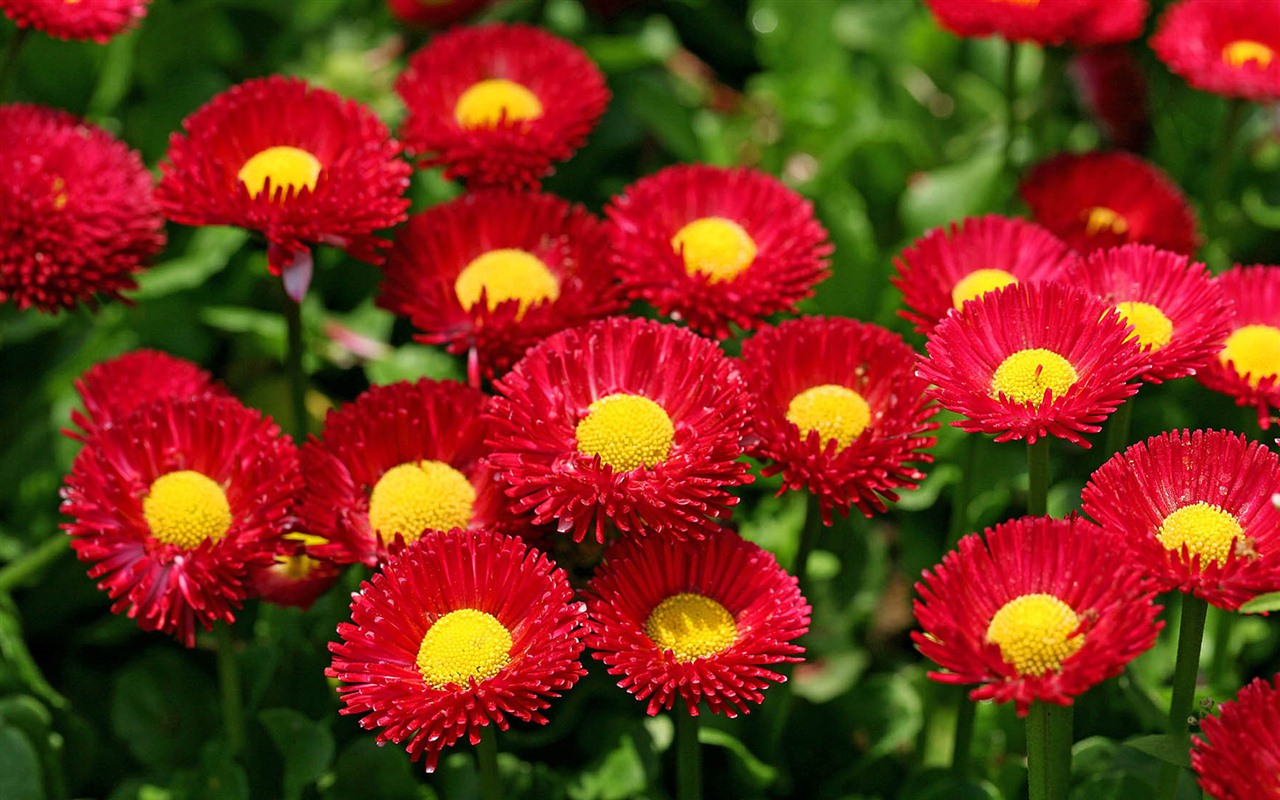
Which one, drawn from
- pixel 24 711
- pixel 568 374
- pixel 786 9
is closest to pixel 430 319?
pixel 568 374

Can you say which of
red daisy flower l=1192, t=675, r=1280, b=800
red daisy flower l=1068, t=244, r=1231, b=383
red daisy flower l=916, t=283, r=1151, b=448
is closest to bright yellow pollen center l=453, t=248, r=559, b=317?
red daisy flower l=916, t=283, r=1151, b=448

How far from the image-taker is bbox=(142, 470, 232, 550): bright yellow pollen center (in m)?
1.54

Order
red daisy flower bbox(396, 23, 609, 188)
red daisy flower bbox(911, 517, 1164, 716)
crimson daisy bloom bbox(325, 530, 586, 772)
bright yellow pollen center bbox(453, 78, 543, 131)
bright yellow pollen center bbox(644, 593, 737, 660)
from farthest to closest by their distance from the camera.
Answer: bright yellow pollen center bbox(453, 78, 543, 131) < red daisy flower bbox(396, 23, 609, 188) < bright yellow pollen center bbox(644, 593, 737, 660) < crimson daisy bloom bbox(325, 530, 586, 772) < red daisy flower bbox(911, 517, 1164, 716)

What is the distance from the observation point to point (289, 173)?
1.76 m

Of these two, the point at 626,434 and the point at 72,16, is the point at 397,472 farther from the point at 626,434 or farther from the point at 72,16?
the point at 72,16

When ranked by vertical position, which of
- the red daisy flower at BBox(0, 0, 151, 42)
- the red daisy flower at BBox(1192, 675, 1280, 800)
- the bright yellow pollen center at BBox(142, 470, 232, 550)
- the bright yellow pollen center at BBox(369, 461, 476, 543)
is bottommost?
the red daisy flower at BBox(1192, 675, 1280, 800)

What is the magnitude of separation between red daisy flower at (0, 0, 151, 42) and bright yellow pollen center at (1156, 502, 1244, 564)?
152 cm

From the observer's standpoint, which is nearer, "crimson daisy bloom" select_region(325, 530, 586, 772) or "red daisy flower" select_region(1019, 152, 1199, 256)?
"crimson daisy bloom" select_region(325, 530, 586, 772)

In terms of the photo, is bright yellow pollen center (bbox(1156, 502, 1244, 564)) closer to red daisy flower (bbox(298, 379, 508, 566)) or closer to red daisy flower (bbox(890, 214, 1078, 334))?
red daisy flower (bbox(890, 214, 1078, 334))

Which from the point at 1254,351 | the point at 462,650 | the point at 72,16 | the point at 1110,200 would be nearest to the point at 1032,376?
the point at 1254,351

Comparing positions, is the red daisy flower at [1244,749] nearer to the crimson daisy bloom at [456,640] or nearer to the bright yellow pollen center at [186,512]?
the crimson daisy bloom at [456,640]

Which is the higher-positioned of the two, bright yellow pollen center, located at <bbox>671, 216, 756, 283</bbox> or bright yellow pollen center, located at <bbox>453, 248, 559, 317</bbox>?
bright yellow pollen center, located at <bbox>671, 216, 756, 283</bbox>

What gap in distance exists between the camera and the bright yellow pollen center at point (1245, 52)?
2.20 m

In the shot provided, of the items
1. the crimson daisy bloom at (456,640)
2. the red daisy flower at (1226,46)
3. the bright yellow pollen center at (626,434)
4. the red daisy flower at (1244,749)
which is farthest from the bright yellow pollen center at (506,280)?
the red daisy flower at (1226,46)
